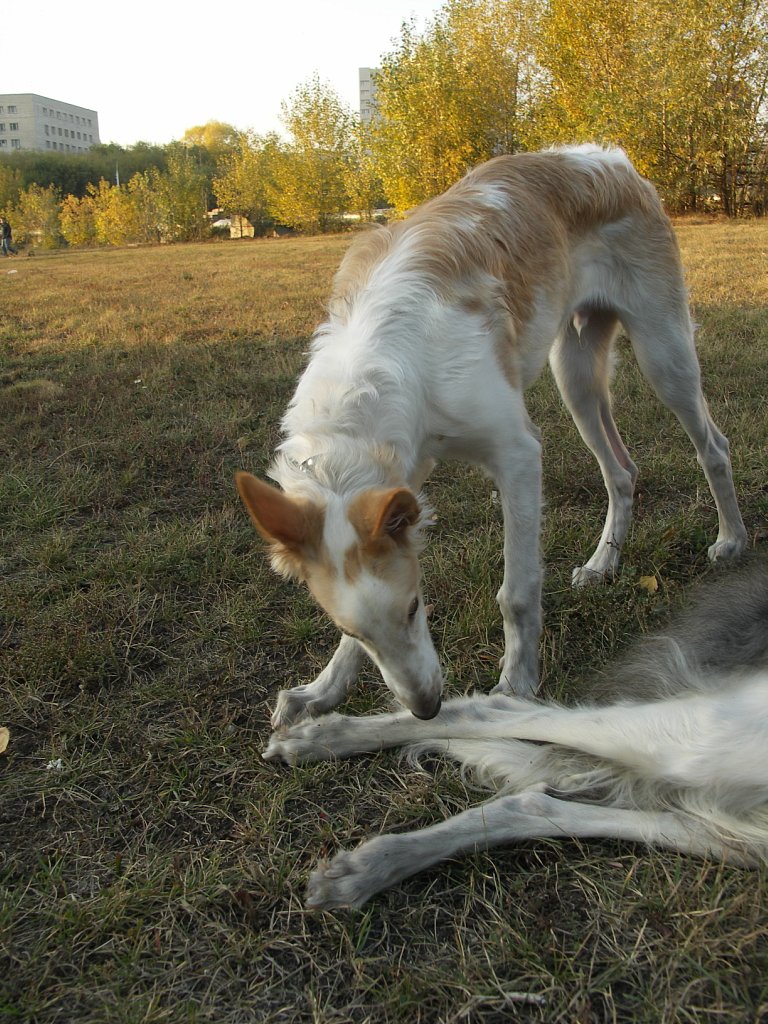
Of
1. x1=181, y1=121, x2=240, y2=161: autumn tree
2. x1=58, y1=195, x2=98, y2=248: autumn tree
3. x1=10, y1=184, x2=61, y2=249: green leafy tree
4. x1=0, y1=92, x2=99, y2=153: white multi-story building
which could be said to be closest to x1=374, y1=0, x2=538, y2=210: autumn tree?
x1=58, y1=195, x2=98, y2=248: autumn tree

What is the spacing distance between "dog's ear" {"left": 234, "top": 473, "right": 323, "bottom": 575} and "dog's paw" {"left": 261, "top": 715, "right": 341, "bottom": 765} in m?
0.60

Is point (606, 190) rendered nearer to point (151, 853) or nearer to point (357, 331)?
point (357, 331)

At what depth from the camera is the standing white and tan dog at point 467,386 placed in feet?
7.01

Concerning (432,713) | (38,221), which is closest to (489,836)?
(432,713)

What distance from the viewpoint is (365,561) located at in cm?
209

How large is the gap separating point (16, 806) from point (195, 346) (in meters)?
6.23

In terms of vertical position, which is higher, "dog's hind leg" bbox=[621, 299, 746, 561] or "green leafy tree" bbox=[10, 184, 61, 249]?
"green leafy tree" bbox=[10, 184, 61, 249]

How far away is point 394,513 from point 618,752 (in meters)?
0.93

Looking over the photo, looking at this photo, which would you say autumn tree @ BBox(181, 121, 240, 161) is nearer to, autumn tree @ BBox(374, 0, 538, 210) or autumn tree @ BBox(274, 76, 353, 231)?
autumn tree @ BBox(274, 76, 353, 231)

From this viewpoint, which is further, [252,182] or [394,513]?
[252,182]

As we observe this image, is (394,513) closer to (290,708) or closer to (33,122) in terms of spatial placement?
(290,708)

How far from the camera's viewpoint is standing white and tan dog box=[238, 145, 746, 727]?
2.14 m

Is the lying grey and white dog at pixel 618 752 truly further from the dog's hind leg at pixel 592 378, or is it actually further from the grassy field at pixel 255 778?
the dog's hind leg at pixel 592 378

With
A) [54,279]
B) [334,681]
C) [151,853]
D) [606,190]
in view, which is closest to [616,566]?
[334,681]
